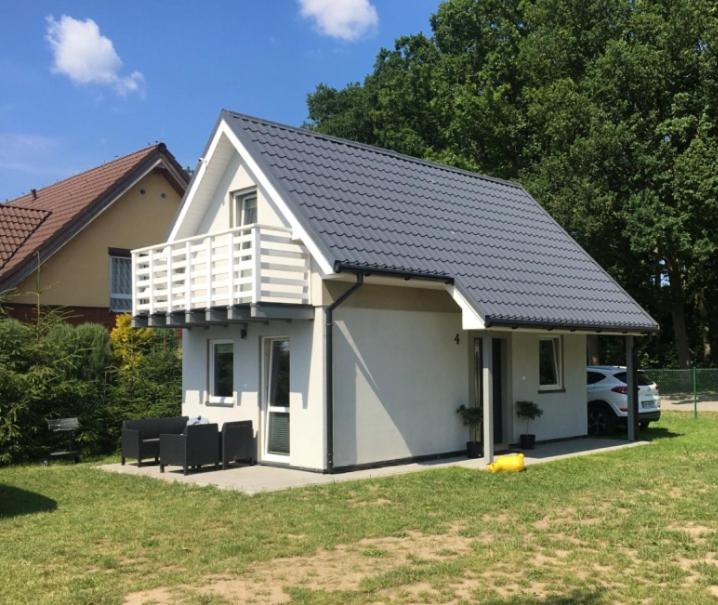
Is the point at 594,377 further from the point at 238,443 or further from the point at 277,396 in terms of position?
the point at 238,443

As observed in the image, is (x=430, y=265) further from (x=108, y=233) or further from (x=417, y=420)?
(x=108, y=233)

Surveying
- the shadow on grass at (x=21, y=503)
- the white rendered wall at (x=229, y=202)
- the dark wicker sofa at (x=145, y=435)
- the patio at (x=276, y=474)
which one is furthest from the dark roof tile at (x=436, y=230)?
the shadow on grass at (x=21, y=503)

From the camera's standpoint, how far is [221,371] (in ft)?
50.3

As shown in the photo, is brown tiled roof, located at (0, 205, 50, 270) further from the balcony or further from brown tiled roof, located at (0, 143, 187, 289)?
the balcony

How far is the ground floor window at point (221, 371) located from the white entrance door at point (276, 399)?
116 cm

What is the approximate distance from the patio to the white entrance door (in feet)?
1.26

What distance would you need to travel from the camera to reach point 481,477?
39.6ft

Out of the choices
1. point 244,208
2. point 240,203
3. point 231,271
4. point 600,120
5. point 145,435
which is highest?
point 600,120

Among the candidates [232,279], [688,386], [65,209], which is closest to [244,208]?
[232,279]

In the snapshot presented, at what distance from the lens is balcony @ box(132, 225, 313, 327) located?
41.2ft

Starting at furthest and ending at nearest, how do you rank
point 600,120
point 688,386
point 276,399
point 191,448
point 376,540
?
point 600,120, point 688,386, point 276,399, point 191,448, point 376,540

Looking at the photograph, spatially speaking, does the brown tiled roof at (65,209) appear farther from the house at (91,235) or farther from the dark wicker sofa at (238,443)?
the dark wicker sofa at (238,443)

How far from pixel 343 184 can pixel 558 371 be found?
679cm

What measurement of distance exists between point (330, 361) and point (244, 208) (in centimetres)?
431
